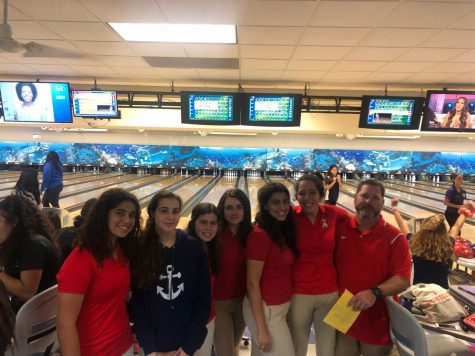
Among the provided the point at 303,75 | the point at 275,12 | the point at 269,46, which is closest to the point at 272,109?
the point at 303,75

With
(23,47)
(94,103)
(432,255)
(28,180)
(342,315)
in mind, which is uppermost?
(23,47)

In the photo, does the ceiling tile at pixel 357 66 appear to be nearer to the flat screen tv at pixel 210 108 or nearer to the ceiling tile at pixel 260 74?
the ceiling tile at pixel 260 74

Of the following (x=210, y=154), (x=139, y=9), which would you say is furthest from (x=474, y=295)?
(x=210, y=154)

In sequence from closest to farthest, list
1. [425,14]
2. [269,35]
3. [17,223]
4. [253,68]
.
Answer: [17,223], [425,14], [269,35], [253,68]

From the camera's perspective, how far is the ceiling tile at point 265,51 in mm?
3629

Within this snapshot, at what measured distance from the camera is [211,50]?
380cm

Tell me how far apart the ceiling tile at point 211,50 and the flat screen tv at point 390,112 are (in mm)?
2234

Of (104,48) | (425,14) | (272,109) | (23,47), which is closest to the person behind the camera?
(425,14)

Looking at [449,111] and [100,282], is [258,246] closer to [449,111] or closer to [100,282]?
[100,282]

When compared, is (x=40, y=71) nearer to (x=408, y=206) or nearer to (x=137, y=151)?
(x=408, y=206)

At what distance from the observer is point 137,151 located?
16281 mm

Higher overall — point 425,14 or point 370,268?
point 425,14

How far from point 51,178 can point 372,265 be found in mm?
5946

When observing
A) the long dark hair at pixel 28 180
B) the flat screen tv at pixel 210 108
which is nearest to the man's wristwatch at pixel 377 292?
the flat screen tv at pixel 210 108
